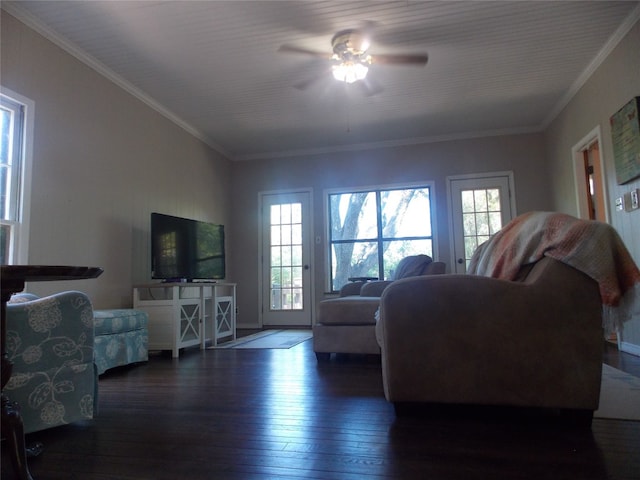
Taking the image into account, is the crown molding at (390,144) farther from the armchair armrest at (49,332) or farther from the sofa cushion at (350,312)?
the armchair armrest at (49,332)

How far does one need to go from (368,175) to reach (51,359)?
481 cm

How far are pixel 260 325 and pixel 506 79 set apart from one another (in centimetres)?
449

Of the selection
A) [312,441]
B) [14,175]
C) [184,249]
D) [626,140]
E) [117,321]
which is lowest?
[312,441]

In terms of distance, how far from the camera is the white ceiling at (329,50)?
9.63 feet

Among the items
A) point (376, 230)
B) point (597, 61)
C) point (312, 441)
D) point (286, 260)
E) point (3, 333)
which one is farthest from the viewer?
point (286, 260)

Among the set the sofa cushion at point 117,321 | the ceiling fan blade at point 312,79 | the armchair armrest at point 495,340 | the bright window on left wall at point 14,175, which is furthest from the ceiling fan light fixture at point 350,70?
the sofa cushion at point 117,321

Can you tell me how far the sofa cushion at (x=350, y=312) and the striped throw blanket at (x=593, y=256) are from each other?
4.53 ft

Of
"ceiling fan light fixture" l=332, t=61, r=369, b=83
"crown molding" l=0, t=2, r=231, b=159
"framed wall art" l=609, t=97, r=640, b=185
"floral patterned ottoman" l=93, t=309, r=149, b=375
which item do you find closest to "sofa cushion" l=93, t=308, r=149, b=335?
"floral patterned ottoman" l=93, t=309, r=149, b=375

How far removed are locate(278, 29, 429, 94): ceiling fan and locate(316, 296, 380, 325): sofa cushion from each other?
1.92m

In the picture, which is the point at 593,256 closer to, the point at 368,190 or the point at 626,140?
the point at 626,140

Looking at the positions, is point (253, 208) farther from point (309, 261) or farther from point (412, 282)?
point (412, 282)

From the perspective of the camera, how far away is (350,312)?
3.12 metres

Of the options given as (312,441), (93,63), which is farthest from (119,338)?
(93,63)

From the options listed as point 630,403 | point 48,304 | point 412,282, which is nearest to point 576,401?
point 630,403
